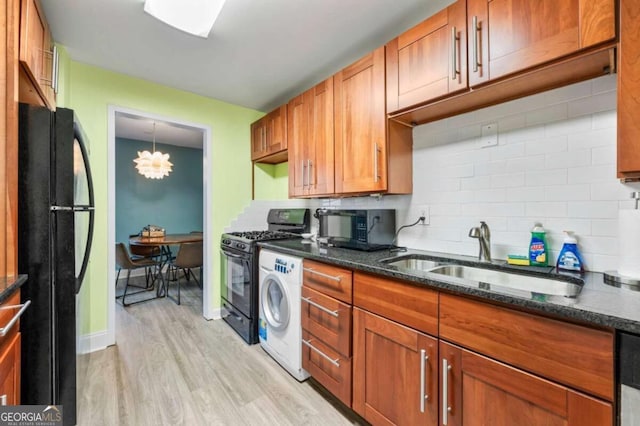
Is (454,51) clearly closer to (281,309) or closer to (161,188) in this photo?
(281,309)

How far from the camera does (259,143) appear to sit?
3.12 metres

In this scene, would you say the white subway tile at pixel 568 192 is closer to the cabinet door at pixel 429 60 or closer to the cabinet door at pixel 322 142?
the cabinet door at pixel 429 60

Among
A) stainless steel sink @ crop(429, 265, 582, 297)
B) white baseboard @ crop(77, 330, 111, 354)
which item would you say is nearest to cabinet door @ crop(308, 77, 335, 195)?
stainless steel sink @ crop(429, 265, 582, 297)

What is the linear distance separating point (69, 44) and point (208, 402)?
2707 millimetres

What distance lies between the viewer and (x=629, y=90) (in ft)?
3.14

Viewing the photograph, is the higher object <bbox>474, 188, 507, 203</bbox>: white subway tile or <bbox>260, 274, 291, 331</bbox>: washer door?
<bbox>474, 188, 507, 203</bbox>: white subway tile

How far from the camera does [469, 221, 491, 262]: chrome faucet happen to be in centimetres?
152

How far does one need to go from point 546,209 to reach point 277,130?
7.47ft

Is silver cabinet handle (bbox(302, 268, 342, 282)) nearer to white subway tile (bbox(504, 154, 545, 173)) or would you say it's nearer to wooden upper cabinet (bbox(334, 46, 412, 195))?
wooden upper cabinet (bbox(334, 46, 412, 195))

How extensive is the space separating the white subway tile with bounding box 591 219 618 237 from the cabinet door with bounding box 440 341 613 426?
0.78 m

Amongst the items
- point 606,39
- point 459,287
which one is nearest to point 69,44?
point 459,287

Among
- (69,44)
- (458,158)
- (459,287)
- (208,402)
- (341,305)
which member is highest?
(69,44)

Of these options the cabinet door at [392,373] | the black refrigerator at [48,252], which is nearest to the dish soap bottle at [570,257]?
the cabinet door at [392,373]

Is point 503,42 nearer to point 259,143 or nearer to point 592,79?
point 592,79
